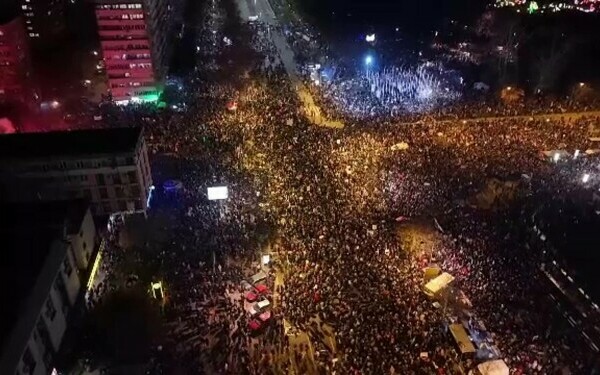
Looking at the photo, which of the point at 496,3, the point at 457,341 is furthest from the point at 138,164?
the point at 496,3

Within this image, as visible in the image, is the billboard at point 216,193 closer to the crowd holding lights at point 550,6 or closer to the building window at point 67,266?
the building window at point 67,266

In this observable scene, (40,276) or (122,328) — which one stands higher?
(40,276)

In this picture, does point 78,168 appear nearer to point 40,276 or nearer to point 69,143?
point 69,143

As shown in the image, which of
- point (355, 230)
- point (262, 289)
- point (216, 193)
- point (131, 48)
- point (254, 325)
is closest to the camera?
point (254, 325)

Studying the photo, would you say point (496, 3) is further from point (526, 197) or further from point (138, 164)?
point (138, 164)

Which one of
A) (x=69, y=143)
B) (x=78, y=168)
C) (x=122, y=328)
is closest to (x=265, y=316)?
(x=122, y=328)

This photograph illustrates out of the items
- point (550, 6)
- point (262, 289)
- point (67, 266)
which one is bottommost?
point (262, 289)

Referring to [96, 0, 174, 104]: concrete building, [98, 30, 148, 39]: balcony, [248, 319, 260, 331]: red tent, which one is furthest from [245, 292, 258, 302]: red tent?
[98, 30, 148, 39]: balcony

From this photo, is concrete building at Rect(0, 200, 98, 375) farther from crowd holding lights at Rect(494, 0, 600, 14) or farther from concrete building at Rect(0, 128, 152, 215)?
→ crowd holding lights at Rect(494, 0, 600, 14)
